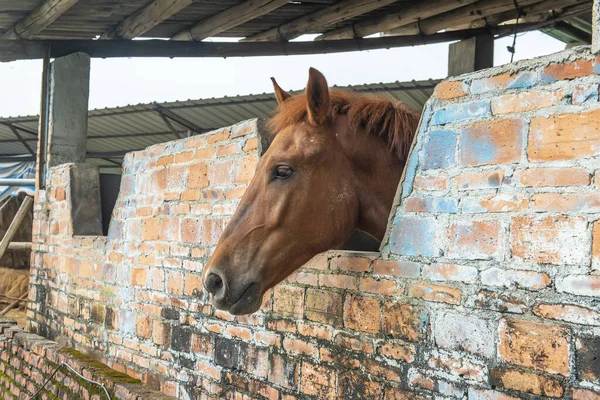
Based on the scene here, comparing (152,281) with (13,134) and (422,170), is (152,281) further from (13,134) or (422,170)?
(13,134)

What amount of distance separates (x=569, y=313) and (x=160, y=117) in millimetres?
8321

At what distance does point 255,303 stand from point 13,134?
10.6 meters

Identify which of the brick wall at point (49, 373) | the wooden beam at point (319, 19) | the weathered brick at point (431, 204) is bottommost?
the brick wall at point (49, 373)

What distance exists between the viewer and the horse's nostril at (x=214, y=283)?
234 cm

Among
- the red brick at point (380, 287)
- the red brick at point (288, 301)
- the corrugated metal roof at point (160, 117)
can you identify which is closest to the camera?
the red brick at point (380, 287)

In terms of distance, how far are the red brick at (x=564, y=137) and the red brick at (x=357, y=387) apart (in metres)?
1.13

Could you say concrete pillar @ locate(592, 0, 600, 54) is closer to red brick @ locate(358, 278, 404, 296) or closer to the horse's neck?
the horse's neck

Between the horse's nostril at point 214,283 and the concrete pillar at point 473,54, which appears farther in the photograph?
the concrete pillar at point 473,54

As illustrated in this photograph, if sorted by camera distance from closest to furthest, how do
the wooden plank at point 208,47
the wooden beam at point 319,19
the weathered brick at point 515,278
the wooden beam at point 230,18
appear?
the weathered brick at point 515,278 → the wooden beam at point 230,18 → the wooden beam at point 319,19 → the wooden plank at point 208,47

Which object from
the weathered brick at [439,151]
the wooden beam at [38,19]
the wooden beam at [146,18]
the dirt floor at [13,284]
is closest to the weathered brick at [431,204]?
the weathered brick at [439,151]

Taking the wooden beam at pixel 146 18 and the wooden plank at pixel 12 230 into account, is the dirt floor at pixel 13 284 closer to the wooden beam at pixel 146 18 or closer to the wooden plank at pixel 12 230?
the wooden plank at pixel 12 230

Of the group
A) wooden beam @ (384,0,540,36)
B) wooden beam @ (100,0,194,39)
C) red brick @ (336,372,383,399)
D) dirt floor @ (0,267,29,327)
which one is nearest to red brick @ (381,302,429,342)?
red brick @ (336,372,383,399)

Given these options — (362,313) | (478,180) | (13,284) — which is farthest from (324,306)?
(13,284)

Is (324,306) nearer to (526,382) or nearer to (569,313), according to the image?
(526,382)
